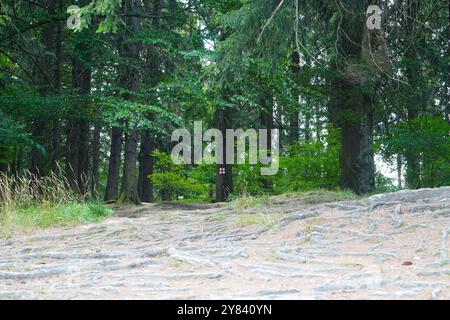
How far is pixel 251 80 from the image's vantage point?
1398 cm

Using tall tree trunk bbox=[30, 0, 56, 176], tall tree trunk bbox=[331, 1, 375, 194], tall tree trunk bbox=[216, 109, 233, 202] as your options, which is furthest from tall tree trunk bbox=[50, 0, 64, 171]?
tall tree trunk bbox=[331, 1, 375, 194]

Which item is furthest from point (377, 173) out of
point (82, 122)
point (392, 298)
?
point (392, 298)

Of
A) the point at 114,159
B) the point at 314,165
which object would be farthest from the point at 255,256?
the point at 114,159

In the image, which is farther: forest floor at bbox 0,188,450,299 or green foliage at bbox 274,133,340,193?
green foliage at bbox 274,133,340,193

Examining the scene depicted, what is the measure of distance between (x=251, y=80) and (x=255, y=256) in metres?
8.94

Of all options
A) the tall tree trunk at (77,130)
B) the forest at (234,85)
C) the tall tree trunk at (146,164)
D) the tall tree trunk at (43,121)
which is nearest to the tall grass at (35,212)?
the forest at (234,85)

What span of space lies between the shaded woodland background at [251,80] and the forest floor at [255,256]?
303 cm

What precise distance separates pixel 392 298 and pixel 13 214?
22.9 feet

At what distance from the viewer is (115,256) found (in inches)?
→ 232

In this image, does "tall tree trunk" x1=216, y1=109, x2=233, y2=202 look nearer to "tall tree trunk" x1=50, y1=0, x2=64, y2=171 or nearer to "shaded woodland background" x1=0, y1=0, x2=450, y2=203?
"shaded woodland background" x1=0, y1=0, x2=450, y2=203

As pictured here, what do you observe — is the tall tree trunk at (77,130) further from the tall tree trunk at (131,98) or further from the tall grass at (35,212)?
the tall grass at (35,212)

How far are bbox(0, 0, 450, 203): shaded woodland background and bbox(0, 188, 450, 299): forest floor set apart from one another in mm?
3033

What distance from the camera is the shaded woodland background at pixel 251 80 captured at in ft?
34.0

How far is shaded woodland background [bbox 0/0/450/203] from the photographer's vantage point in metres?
10.4
